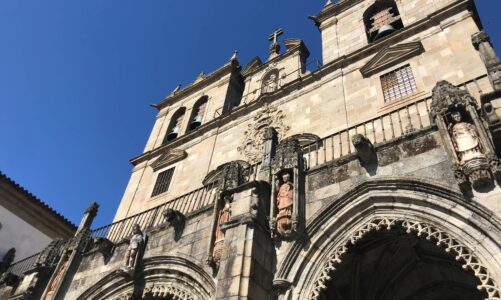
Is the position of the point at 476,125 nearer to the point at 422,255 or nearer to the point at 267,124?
the point at 422,255

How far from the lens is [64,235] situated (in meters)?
21.9

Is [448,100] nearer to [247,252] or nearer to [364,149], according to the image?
[364,149]

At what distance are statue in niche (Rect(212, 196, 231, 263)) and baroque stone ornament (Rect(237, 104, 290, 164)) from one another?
20.4 feet

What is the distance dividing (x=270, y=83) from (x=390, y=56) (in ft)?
20.4

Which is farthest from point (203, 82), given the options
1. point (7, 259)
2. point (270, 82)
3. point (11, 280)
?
point (11, 280)

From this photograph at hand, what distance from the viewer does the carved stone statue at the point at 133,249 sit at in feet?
31.2

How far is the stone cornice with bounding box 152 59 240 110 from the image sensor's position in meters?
21.8

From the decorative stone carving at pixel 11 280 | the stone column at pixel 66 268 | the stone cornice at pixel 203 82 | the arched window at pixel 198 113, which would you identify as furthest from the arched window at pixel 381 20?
the decorative stone carving at pixel 11 280

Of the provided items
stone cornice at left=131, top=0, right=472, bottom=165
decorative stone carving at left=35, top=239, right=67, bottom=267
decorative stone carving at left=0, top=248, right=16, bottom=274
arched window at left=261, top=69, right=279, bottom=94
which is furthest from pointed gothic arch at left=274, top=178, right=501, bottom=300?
decorative stone carving at left=0, top=248, right=16, bottom=274

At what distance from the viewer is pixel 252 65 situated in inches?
808

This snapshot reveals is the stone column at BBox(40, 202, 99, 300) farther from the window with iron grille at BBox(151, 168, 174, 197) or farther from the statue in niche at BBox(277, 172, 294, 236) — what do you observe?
the statue in niche at BBox(277, 172, 294, 236)

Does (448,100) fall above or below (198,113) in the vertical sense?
below

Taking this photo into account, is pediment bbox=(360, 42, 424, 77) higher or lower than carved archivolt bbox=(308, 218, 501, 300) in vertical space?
higher

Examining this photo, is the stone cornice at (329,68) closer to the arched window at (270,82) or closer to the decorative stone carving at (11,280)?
the arched window at (270,82)
